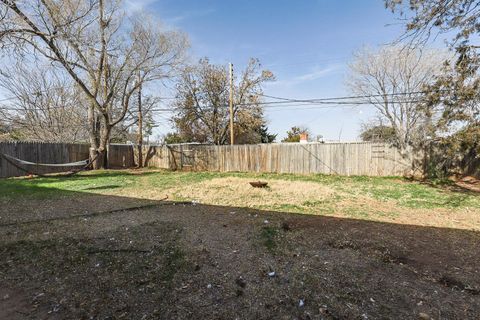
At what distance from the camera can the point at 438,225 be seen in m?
4.27

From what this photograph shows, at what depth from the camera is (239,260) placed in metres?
2.85

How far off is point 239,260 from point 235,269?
8.1 inches

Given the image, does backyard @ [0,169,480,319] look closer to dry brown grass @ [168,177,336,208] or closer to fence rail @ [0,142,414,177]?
dry brown grass @ [168,177,336,208]

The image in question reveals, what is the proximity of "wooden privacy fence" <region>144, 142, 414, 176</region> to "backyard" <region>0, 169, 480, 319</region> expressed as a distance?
4.96m

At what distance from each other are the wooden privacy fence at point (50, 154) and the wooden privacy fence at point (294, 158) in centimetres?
235

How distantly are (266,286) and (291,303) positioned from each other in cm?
30

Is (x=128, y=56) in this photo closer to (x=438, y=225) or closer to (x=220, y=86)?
(x=220, y=86)

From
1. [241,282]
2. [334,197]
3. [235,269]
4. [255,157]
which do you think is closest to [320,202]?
[334,197]

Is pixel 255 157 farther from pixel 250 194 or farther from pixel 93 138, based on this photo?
pixel 93 138

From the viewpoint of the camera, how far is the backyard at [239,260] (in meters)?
2.04

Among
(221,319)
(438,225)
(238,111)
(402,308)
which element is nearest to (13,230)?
(221,319)

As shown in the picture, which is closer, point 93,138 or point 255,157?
point 255,157

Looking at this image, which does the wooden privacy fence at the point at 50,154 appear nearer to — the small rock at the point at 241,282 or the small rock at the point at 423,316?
the small rock at the point at 241,282

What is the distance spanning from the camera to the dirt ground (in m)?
2.02
